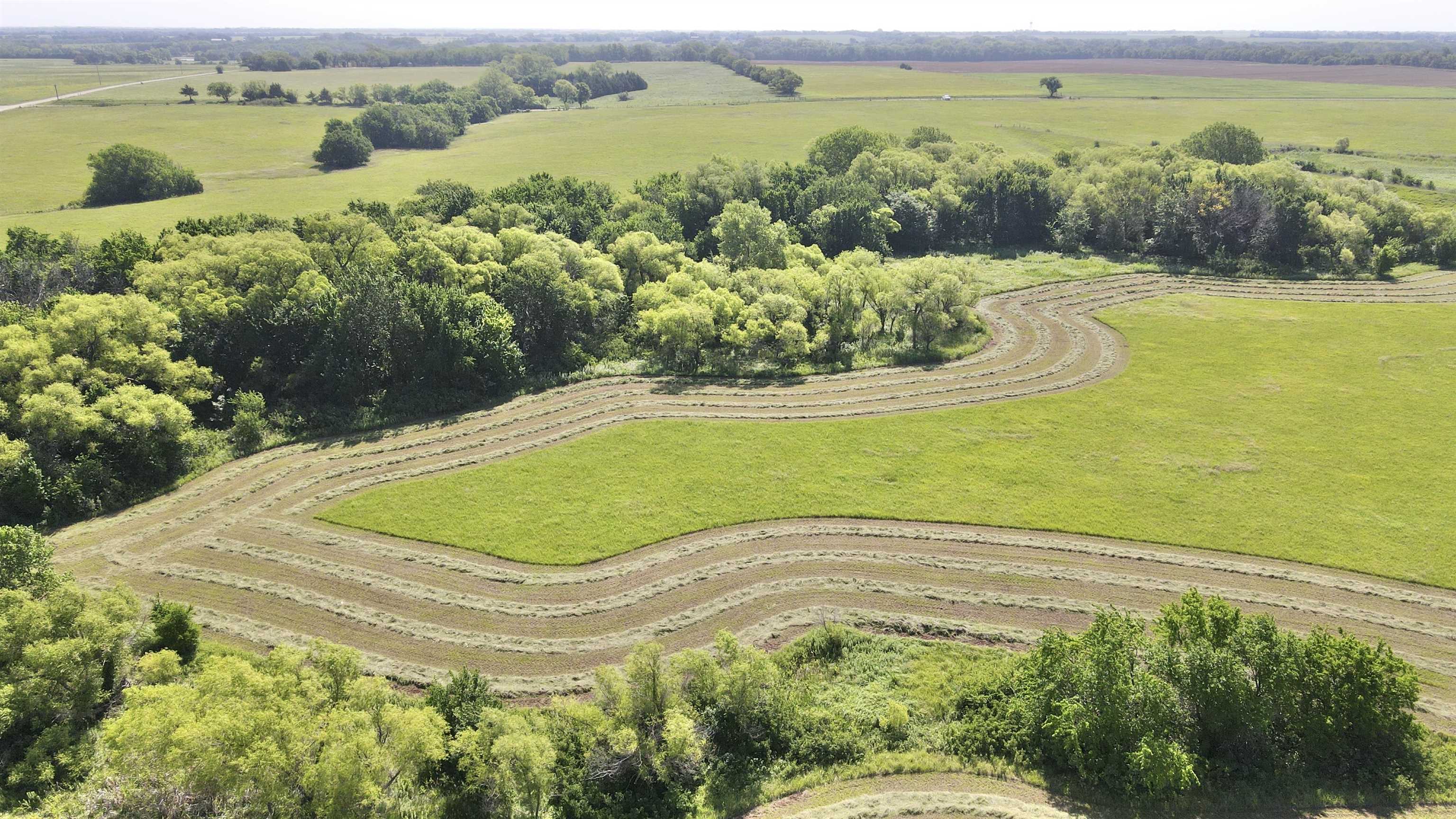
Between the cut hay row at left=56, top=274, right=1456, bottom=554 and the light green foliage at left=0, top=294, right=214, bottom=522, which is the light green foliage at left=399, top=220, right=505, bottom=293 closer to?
the cut hay row at left=56, top=274, right=1456, bottom=554

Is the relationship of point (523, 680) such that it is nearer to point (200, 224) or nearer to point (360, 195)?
point (200, 224)

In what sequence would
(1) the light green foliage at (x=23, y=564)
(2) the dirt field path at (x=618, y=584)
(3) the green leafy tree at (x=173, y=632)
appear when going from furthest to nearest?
1. (2) the dirt field path at (x=618, y=584)
2. (3) the green leafy tree at (x=173, y=632)
3. (1) the light green foliage at (x=23, y=564)

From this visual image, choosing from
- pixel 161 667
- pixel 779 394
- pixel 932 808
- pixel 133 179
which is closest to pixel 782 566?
pixel 932 808

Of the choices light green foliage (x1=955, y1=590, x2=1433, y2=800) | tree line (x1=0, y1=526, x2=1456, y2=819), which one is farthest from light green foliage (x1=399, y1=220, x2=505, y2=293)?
light green foliage (x1=955, y1=590, x2=1433, y2=800)

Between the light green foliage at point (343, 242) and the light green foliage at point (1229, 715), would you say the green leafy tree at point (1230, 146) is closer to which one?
the light green foliage at point (1229, 715)

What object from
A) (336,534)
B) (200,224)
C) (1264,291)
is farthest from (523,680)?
(1264,291)

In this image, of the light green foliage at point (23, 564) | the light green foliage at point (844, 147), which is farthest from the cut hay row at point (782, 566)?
the light green foliage at point (844, 147)

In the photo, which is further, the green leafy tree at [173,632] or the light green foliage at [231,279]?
the light green foliage at [231,279]
